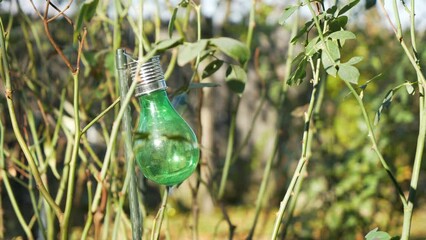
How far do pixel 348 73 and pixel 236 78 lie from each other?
0.86 ft

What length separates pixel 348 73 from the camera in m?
1.08

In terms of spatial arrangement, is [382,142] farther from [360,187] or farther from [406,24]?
[406,24]

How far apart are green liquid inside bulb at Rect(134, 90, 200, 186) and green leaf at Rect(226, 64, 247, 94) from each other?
0.18m

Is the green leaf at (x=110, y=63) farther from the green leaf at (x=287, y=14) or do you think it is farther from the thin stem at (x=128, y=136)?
the green leaf at (x=287, y=14)

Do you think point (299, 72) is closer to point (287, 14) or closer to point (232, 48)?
point (287, 14)

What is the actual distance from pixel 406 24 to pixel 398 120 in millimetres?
998

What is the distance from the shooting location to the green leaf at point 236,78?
1266 millimetres

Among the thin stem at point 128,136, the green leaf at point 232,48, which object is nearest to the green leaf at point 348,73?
the green leaf at point 232,48

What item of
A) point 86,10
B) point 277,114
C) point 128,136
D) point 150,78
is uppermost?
point 86,10

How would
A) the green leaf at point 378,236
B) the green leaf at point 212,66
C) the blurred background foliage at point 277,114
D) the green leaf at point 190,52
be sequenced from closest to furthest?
the green leaf at point 190,52 → the green leaf at point 378,236 → the green leaf at point 212,66 → the blurred background foliage at point 277,114

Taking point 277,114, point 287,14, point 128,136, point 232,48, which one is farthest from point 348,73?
point 277,114

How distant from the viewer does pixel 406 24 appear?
4.00 metres

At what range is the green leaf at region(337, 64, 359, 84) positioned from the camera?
3.50 feet

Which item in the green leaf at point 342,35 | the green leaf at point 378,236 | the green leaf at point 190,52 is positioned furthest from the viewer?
the green leaf at point 378,236
